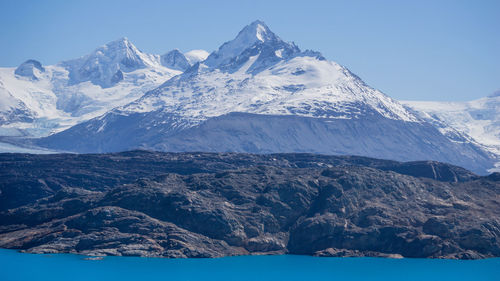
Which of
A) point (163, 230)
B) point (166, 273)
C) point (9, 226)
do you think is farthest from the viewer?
point (9, 226)

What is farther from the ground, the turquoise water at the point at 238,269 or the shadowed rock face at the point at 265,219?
the shadowed rock face at the point at 265,219

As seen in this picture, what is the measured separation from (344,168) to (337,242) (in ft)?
109

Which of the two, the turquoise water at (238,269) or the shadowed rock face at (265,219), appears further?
the shadowed rock face at (265,219)

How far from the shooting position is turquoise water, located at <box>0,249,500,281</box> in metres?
120

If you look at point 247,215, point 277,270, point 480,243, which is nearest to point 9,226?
point 247,215

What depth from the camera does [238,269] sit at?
131 m

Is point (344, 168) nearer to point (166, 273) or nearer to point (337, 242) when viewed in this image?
point (337, 242)

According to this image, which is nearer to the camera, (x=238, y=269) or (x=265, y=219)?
(x=238, y=269)

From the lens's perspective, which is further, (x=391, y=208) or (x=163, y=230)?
(x=391, y=208)

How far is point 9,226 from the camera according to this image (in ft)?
524

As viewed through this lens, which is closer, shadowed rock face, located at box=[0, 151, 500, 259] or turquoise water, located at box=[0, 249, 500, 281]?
turquoise water, located at box=[0, 249, 500, 281]

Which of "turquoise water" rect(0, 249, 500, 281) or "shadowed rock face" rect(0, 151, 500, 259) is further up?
"shadowed rock face" rect(0, 151, 500, 259)

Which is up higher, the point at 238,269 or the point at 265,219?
the point at 265,219

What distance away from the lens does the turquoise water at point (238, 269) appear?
120 meters
